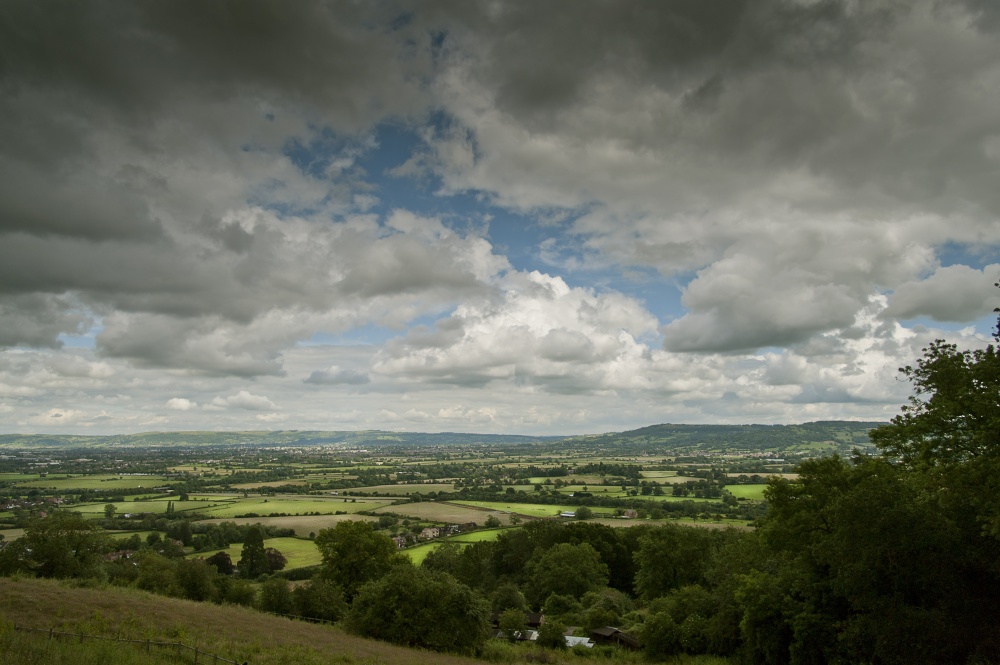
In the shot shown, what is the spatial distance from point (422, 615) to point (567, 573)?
27.2m

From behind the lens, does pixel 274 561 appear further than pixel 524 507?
No

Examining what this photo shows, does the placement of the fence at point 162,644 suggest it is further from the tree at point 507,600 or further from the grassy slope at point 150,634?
the tree at point 507,600

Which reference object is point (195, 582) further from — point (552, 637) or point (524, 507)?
point (524, 507)

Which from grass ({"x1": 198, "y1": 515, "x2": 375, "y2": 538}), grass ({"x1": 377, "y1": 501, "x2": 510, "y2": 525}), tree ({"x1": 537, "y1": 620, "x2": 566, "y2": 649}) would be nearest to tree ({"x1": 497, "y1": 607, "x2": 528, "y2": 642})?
tree ({"x1": 537, "y1": 620, "x2": 566, "y2": 649})

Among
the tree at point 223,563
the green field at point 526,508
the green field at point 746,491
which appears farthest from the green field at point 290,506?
the green field at point 746,491

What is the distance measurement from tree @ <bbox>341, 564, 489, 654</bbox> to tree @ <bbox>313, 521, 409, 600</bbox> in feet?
41.5

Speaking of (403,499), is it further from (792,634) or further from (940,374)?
(940,374)

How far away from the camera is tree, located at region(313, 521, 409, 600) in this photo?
46.8 m

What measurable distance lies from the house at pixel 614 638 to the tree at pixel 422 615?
1255 centimetres

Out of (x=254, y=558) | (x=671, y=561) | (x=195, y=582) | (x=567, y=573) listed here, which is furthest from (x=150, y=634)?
(x=254, y=558)

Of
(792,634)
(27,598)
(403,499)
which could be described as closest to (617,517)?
(403,499)

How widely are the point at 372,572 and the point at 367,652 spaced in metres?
23.4

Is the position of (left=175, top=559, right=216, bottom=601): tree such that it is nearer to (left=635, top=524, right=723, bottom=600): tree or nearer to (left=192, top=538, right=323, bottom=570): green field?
(left=192, top=538, right=323, bottom=570): green field

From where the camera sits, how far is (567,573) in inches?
2206
